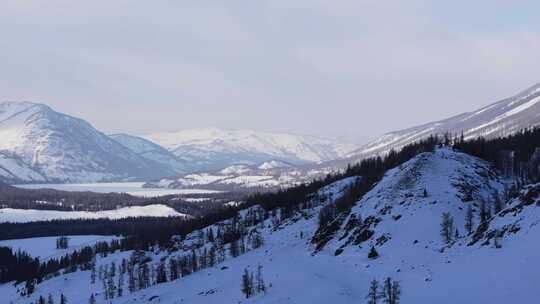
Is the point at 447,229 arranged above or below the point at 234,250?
above

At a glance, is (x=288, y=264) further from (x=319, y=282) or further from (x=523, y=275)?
(x=523, y=275)

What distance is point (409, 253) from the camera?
339 ft

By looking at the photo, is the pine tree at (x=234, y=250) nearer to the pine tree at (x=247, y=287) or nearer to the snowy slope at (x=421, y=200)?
the snowy slope at (x=421, y=200)

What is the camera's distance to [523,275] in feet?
213

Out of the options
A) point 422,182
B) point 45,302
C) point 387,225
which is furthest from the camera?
point 45,302

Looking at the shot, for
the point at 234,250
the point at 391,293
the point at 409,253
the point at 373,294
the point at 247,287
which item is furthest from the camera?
the point at 234,250

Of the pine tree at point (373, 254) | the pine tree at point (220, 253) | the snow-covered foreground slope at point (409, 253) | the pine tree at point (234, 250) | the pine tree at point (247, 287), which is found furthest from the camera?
the pine tree at point (234, 250)

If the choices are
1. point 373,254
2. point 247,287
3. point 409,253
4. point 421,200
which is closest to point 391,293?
point 409,253

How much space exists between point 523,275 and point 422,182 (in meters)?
79.9

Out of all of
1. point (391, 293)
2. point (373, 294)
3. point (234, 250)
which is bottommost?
point (234, 250)

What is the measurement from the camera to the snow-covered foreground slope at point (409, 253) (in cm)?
7250

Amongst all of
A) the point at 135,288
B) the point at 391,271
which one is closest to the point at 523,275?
the point at 391,271

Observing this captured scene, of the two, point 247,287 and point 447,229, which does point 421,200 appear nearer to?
point 447,229

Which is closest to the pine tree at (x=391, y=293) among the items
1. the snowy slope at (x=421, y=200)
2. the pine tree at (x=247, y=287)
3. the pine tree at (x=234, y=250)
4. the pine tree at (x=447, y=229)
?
the snowy slope at (x=421, y=200)
